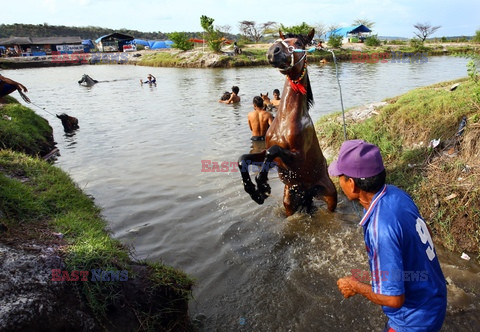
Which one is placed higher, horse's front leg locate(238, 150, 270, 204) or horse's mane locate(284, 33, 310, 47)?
horse's mane locate(284, 33, 310, 47)

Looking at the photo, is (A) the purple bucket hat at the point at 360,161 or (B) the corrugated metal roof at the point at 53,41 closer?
(A) the purple bucket hat at the point at 360,161

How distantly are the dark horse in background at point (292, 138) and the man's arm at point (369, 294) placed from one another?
2448 millimetres

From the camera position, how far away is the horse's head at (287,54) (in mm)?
4219

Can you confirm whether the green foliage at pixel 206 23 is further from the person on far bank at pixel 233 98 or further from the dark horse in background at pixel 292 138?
the dark horse in background at pixel 292 138

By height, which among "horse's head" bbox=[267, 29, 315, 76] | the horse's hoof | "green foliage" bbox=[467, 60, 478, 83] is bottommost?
the horse's hoof

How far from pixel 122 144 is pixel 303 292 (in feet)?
25.6

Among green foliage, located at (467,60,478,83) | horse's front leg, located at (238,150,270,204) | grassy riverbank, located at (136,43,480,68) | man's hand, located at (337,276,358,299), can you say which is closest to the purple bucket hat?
man's hand, located at (337,276,358,299)

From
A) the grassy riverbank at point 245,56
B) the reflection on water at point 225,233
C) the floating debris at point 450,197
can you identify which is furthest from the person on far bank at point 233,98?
the grassy riverbank at point 245,56

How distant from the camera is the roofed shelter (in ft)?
208

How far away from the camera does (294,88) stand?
465 cm

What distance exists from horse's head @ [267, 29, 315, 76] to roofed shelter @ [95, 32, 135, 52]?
217ft

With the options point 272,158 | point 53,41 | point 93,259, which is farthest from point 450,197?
point 53,41

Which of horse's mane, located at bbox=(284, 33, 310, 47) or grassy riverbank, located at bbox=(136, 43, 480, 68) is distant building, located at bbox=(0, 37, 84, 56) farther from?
horse's mane, located at bbox=(284, 33, 310, 47)

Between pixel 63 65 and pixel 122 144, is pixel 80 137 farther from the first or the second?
pixel 63 65
